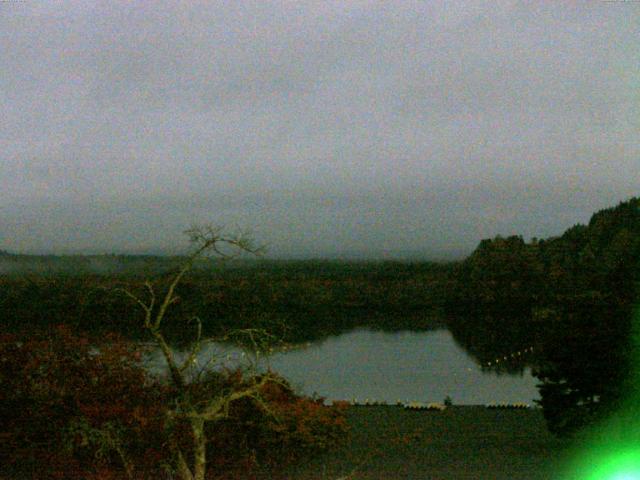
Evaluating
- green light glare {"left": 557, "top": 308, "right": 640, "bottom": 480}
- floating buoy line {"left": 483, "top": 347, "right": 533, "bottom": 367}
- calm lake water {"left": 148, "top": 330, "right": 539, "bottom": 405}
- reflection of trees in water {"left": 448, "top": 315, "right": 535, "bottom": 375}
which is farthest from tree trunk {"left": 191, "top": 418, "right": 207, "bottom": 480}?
floating buoy line {"left": 483, "top": 347, "right": 533, "bottom": 367}

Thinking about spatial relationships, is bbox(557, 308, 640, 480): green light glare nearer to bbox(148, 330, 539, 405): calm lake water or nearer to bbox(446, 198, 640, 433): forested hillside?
bbox(446, 198, 640, 433): forested hillside

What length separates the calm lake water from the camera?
17422 mm

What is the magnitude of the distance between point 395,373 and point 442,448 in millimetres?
15042

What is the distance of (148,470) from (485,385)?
15103 mm

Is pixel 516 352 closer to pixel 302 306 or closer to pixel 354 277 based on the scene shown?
pixel 302 306

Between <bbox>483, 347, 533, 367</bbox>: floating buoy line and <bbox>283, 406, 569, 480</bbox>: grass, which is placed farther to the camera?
<bbox>483, 347, 533, 367</bbox>: floating buoy line

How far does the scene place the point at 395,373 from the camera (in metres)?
22.3

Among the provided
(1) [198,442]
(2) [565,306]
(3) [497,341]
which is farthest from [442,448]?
(3) [497,341]

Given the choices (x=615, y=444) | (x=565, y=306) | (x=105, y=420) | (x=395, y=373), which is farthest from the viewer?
(x=395, y=373)

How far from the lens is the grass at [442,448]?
651 centimetres

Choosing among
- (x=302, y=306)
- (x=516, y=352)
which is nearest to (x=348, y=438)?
(x=516, y=352)

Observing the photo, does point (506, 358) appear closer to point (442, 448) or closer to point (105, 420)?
point (442, 448)

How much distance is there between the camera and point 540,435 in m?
8.42

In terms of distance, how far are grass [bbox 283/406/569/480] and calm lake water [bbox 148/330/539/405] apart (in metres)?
3.46
